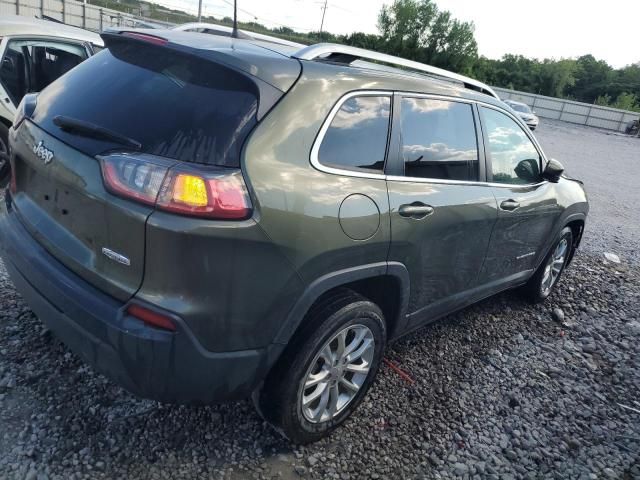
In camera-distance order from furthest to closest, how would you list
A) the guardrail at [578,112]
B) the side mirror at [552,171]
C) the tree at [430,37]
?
the tree at [430,37], the guardrail at [578,112], the side mirror at [552,171]

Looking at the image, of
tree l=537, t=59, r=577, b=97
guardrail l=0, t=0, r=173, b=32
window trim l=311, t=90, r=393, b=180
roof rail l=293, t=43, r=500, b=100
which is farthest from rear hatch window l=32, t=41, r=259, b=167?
tree l=537, t=59, r=577, b=97

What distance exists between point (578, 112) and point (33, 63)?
44.0 meters

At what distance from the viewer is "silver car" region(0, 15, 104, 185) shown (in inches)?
196

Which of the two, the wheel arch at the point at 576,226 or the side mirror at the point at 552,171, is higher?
the side mirror at the point at 552,171

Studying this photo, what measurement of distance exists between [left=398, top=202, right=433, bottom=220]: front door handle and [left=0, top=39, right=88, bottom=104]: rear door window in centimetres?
455

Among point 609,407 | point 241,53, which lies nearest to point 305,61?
point 241,53

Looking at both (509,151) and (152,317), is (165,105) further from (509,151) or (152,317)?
(509,151)

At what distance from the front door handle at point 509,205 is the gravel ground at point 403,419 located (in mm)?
1080

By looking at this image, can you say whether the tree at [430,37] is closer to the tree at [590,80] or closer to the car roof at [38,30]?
the tree at [590,80]

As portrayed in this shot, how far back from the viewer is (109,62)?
238 centimetres

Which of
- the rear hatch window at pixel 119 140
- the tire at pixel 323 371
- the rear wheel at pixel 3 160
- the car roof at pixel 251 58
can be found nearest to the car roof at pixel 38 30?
the rear wheel at pixel 3 160

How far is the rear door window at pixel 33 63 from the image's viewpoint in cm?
507

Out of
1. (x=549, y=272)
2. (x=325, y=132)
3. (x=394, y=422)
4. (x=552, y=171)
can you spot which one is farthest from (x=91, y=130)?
(x=549, y=272)

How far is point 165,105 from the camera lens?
201cm
